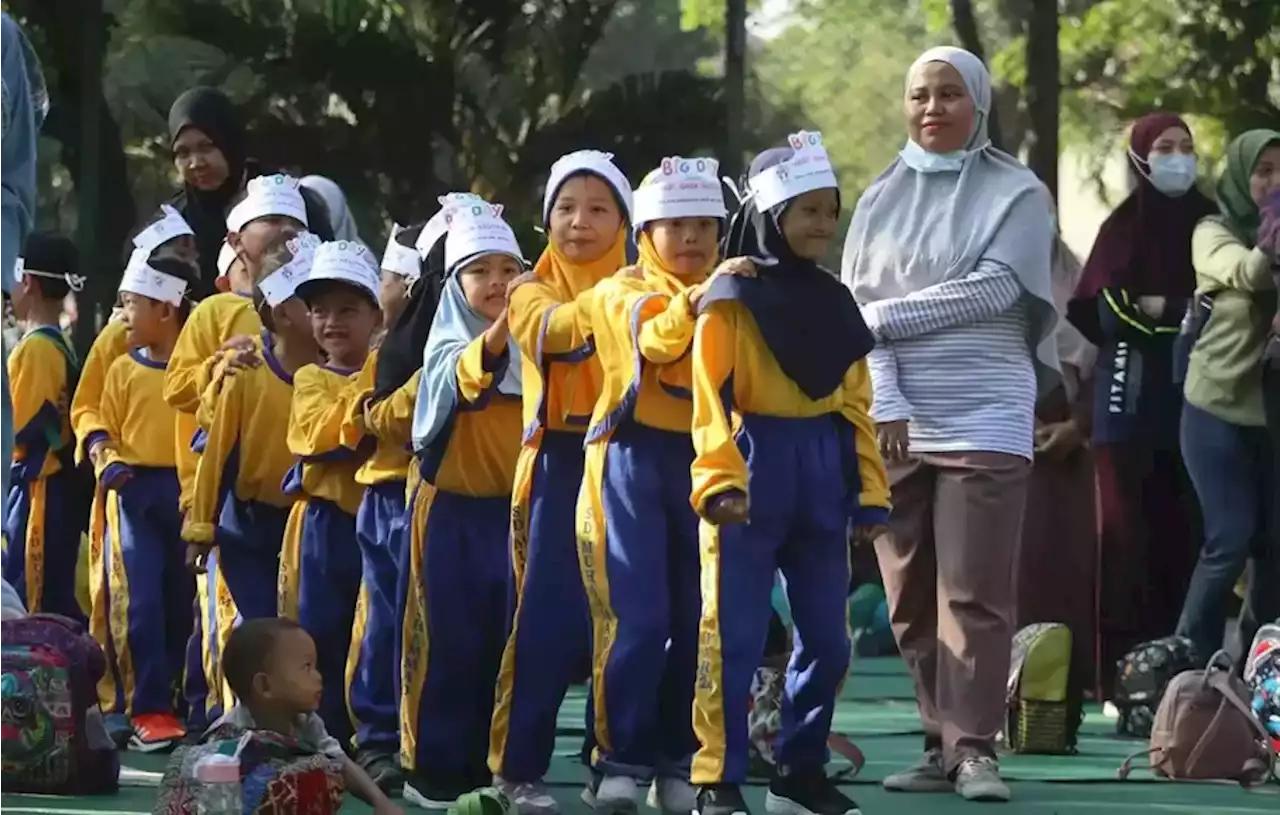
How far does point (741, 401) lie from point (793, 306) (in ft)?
0.86

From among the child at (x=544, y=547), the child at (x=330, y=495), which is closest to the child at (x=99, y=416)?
the child at (x=330, y=495)

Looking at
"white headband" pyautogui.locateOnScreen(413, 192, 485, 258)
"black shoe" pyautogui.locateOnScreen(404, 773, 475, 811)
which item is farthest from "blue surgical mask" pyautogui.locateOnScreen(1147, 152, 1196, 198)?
"black shoe" pyautogui.locateOnScreen(404, 773, 475, 811)

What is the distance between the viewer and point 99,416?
390 inches

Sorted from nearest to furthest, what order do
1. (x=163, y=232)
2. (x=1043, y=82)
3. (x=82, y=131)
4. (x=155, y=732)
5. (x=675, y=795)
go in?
(x=675, y=795)
(x=155, y=732)
(x=163, y=232)
(x=82, y=131)
(x=1043, y=82)

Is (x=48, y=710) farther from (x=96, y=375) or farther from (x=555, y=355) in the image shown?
(x=96, y=375)

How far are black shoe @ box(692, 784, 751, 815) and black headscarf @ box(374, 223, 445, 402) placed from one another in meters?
1.68

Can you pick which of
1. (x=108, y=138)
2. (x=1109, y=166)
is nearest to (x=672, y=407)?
(x=108, y=138)

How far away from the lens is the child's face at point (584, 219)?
7.69 metres

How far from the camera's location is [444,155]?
20.0m

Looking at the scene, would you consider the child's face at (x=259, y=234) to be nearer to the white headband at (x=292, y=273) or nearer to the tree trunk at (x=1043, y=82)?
the white headband at (x=292, y=273)

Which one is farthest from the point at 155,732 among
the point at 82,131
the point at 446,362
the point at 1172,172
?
the point at 82,131

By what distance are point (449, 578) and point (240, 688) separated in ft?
4.61

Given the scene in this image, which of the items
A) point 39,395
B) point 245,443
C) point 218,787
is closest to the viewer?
point 218,787

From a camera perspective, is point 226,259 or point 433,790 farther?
point 226,259
